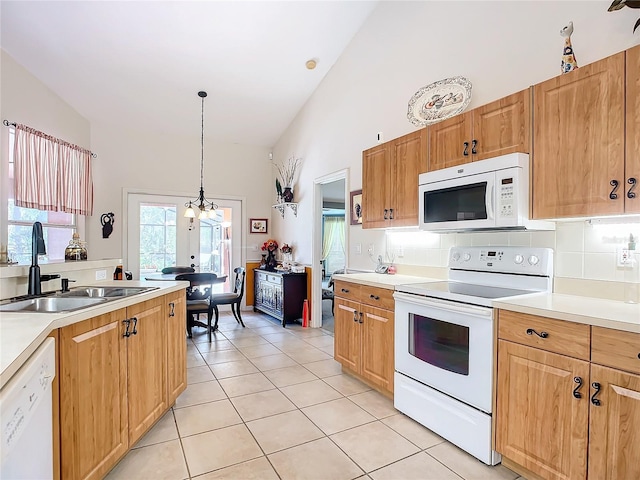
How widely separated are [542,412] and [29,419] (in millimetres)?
2042

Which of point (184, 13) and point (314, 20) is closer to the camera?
point (184, 13)

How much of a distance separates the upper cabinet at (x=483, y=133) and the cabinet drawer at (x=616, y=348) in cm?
109

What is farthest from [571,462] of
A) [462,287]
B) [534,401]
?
[462,287]

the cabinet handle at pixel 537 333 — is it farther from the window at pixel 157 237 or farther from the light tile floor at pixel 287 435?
the window at pixel 157 237

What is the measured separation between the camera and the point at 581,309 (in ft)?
5.29

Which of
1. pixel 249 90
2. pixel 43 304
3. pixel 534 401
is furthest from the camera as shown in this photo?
pixel 249 90

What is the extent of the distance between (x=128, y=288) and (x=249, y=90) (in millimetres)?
3405

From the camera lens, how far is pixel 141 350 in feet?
6.63

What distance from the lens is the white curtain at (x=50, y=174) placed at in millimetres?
3466

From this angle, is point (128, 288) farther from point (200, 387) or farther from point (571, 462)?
point (571, 462)

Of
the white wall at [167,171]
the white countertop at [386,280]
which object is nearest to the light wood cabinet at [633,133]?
the white countertop at [386,280]

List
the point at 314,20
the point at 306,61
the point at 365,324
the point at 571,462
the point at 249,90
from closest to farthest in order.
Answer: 1. the point at 571,462
2. the point at 365,324
3. the point at 314,20
4. the point at 306,61
5. the point at 249,90

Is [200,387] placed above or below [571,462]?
below

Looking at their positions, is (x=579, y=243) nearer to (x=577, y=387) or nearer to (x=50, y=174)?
(x=577, y=387)
